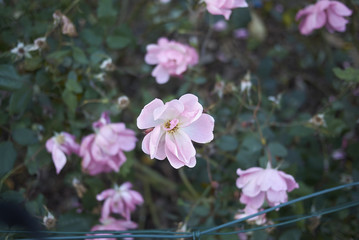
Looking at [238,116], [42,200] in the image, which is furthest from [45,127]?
[238,116]

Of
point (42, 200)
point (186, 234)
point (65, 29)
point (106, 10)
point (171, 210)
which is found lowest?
point (186, 234)

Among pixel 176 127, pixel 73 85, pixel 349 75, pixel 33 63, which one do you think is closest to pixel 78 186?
pixel 73 85

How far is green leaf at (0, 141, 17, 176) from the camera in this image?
4.42ft

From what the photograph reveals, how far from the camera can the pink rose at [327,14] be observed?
1.37m

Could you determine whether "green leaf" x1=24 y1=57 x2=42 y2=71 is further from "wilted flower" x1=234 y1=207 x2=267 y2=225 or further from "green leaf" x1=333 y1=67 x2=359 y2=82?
"green leaf" x1=333 y1=67 x2=359 y2=82

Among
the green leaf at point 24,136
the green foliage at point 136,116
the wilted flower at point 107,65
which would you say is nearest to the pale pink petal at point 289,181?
the green foliage at point 136,116

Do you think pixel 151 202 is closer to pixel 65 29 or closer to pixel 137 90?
pixel 137 90

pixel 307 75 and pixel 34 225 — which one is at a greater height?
pixel 307 75

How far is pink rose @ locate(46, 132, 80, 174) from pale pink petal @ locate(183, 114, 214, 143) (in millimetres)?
522

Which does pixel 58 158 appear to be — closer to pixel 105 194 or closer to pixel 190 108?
pixel 105 194

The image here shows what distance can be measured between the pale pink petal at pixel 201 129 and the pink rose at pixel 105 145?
0.39 meters

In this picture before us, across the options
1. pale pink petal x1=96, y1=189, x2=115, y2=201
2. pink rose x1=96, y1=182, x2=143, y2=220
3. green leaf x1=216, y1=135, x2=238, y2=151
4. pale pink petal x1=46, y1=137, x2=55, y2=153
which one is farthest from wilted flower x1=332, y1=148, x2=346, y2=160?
pale pink petal x1=46, y1=137, x2=55, y2=153

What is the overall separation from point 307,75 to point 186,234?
68.6 inches

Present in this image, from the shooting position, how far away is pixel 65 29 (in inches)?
52.5
